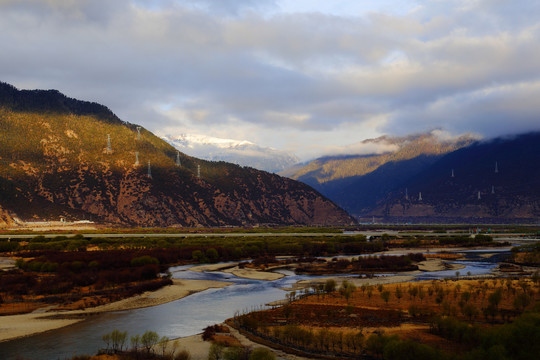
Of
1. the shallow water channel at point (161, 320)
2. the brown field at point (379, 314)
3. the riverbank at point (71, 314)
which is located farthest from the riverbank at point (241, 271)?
the brown field at point (379, 314)

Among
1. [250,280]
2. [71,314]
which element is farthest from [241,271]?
[71,314]

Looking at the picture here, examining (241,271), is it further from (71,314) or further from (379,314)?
(379,314)

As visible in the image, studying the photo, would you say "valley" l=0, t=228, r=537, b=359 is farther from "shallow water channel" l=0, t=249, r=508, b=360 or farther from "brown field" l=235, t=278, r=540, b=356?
"brown field" l=235, t=278, r=540, b=356

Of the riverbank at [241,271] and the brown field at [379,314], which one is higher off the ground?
the brown field at [379,314]

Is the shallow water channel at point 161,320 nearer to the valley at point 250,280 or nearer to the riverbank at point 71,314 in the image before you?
the valley at point 250,280

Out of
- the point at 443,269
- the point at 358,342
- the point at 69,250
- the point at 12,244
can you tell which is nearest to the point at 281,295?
the point at 358,342

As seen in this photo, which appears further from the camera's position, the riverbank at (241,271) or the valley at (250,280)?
the riverbank at (241,271)
